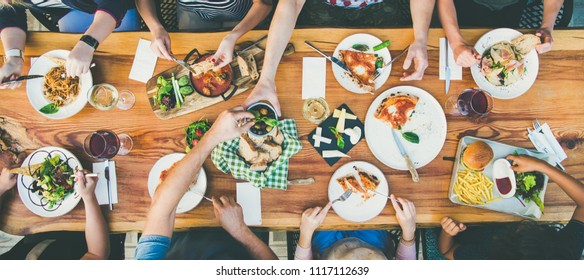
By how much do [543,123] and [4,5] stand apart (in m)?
2.96

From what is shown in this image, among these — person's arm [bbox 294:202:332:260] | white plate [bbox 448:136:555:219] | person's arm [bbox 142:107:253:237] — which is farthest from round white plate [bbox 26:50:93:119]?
white plate [bbox 448:136:555:219]

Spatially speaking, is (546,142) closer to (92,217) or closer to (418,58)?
(418,58)

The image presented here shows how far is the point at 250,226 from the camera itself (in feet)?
6.05

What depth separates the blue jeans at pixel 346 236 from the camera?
2.13 metres

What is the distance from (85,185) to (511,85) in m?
2.29

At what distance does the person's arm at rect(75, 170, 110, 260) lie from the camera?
1.76 metres

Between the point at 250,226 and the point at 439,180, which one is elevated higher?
the point at 439,180

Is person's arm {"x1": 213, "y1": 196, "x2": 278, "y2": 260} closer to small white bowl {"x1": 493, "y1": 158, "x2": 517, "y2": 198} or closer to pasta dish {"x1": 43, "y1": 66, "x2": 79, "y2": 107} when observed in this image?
pasta dish {"x1": 43, "y1": 66, "x2": 79, "y2": 107}

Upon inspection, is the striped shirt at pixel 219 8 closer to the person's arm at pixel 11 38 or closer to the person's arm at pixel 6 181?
the person's arm at pixel 11 38

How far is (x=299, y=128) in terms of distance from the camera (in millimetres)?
1849

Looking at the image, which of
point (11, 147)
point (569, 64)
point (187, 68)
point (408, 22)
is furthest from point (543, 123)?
point (11, 147)

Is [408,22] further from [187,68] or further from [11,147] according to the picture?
[11,147]

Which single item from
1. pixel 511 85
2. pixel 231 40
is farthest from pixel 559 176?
pixel 231 40

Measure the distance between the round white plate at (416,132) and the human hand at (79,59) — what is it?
1481 mm
